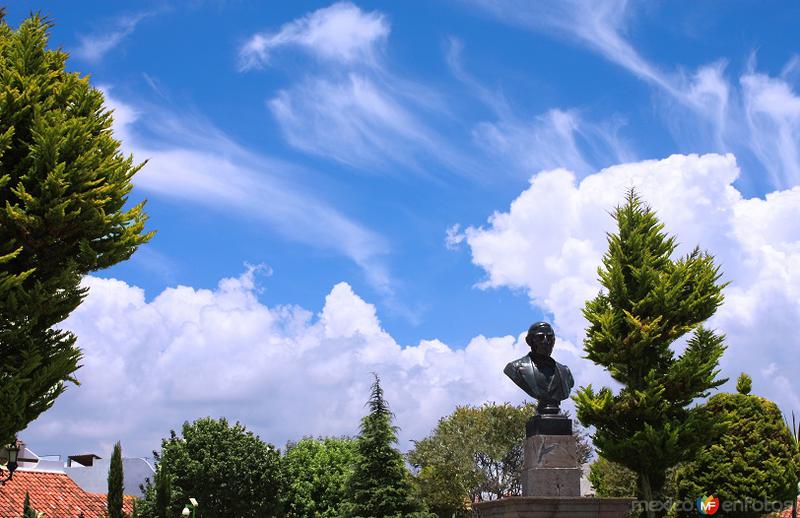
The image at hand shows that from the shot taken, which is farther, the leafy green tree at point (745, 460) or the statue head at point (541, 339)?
the leafy green tree at point (745, 460)

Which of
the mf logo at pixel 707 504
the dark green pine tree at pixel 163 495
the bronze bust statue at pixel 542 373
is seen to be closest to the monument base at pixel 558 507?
the bronze bust statue at pixel 542 373

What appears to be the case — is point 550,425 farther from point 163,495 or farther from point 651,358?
point 163,495

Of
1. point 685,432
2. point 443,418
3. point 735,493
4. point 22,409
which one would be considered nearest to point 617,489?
point 735,493

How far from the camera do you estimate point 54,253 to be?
1689 cm

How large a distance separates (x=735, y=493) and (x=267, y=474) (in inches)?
832

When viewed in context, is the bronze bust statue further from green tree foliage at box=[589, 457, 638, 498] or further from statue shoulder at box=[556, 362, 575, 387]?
green tree foliage at box=[589, 457, 638, 498]

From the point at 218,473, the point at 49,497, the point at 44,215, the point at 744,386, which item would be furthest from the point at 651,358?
the point at 49,497

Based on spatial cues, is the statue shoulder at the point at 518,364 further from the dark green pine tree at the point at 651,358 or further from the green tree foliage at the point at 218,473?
the green tree foliage at the point at 218,473

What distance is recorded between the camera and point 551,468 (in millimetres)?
16172

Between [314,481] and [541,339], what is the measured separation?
27.9 meters

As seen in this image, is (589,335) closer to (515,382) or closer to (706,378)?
(706,378)

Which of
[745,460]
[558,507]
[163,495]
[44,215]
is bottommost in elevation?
[558,507]

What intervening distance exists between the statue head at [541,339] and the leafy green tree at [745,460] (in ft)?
37.9

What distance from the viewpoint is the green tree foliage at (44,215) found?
52.6 ft
